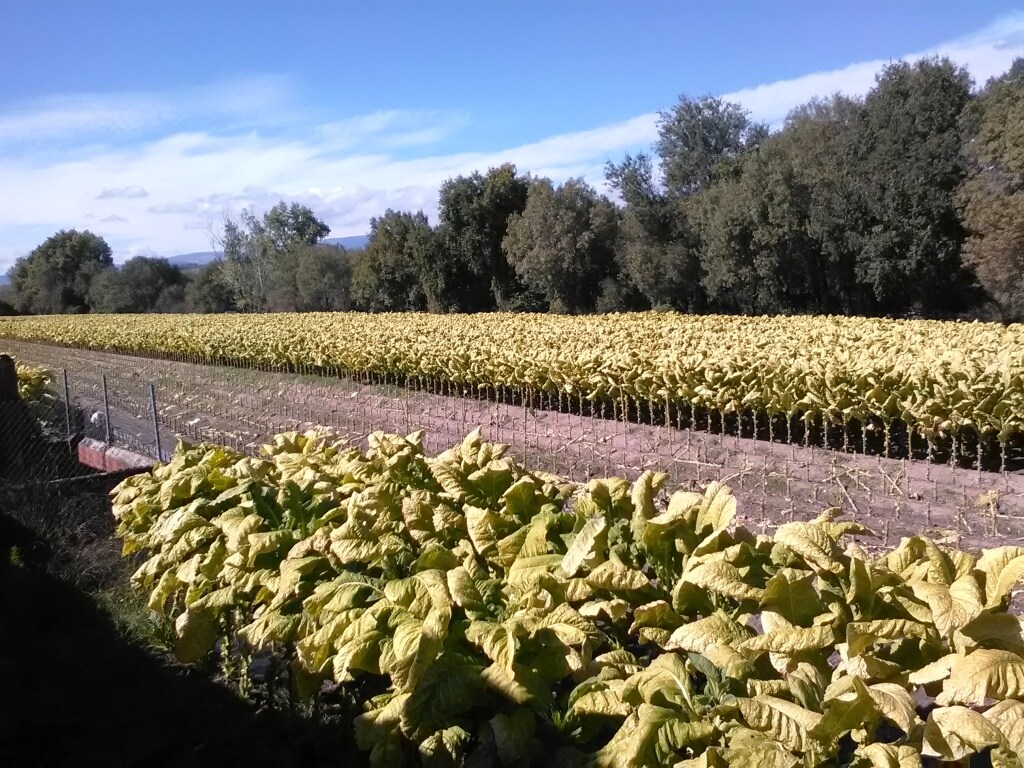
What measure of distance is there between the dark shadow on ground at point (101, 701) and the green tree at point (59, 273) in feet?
252

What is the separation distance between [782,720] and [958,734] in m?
0.37

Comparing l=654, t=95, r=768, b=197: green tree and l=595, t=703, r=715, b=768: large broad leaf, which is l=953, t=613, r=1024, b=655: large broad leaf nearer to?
l=595, t=703, r=715, b=768: large broad leaf

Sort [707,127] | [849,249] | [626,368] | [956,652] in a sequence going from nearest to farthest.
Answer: [956,652] → [626,368] → [849,249] → [707,127]

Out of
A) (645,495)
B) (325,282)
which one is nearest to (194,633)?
(645,495)

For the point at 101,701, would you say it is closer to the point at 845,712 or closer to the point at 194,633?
the point at 194,633

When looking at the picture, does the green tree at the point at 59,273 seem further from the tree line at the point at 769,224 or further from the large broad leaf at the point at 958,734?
the large broad leaf at the point at 958,734

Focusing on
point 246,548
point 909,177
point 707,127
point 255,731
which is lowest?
point 255,731

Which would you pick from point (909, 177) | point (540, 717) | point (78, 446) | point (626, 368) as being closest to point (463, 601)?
point (540, 717)

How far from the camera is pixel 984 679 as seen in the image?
1.92 m

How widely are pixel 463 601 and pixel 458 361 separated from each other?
12918mm

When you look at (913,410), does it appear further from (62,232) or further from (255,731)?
(62,232)

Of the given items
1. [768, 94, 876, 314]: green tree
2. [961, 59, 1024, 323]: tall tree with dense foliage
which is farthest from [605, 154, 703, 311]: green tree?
[961, 59, 1024, 323]: tall tree with dense foliage

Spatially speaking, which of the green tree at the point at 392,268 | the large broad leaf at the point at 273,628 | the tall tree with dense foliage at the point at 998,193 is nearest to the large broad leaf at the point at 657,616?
the large broad leaf at the point at 273,628

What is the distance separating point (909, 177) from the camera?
30016 millimetres
